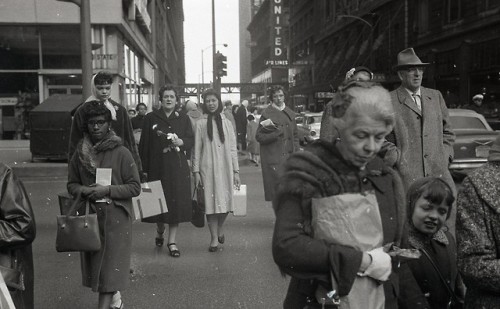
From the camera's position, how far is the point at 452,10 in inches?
1128

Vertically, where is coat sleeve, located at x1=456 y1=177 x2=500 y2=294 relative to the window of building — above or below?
below

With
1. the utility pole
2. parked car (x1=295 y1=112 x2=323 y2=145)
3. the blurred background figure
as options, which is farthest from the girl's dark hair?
parked car (x1=295 y1=112 x2=323 y2=145)

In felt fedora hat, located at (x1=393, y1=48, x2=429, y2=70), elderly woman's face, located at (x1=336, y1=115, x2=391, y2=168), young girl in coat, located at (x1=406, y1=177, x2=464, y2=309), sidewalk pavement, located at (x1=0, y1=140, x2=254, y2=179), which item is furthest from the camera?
sidewalk pavement, located at (x1=0, y1=140, x2=254, y2=179)

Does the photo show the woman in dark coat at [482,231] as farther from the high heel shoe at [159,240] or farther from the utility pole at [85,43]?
the utility pole at [85,43]

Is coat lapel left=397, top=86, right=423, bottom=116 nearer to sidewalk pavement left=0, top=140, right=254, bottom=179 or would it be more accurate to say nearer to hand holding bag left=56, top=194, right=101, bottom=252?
hand holding bag left=56, top=194, right=101, bottom=252

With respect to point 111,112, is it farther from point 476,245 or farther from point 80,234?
point 476,245

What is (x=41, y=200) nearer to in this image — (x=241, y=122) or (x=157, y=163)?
(x=157, y=163)

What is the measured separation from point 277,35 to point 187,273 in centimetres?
5910

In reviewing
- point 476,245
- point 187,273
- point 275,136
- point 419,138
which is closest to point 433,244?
point 476,245

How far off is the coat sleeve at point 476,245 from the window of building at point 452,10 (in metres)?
27.3

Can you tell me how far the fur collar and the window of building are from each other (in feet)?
85.2

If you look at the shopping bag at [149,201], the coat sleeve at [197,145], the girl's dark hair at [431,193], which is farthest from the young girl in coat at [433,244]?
the coat sleeve at [197,145]

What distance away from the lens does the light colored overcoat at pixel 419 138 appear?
4879 mm

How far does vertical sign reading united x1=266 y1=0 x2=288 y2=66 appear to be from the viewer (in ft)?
206
